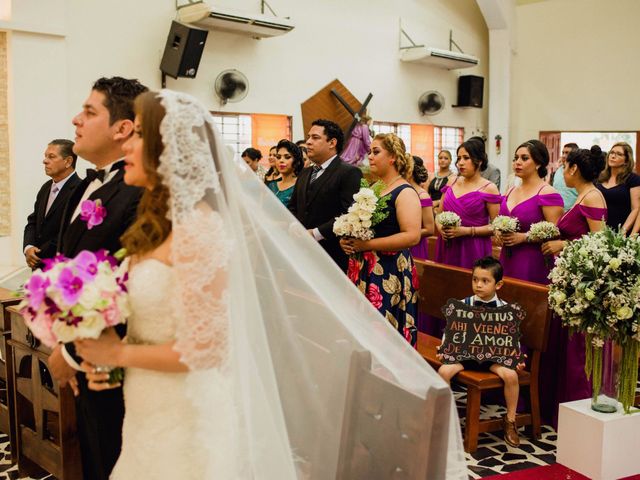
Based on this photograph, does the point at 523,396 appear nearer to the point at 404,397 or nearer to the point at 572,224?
the point at 572,224

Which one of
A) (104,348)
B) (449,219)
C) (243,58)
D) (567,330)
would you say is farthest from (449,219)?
(243,58)

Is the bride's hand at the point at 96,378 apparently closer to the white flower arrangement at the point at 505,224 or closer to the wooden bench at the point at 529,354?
the wooden bench at the point at 529,354

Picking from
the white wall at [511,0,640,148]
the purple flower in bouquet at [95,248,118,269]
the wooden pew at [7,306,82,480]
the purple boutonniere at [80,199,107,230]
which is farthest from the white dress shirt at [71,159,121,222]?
the white wall at [511,0,640,148]

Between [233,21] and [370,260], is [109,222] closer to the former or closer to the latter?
[370,260]

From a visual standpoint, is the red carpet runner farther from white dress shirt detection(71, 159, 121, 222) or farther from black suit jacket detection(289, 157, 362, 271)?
black suit jacket detection(289, 157, 362, 271)

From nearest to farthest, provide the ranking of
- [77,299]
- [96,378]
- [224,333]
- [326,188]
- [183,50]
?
[77,299] → [224,333] → [96,378] → [326,188] → [183,50]

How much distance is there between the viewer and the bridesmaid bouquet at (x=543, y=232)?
4.87m

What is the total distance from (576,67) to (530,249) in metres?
9.44

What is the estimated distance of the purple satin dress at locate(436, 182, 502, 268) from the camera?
18.6ft

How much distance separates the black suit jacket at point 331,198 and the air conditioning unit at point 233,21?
5260 mm

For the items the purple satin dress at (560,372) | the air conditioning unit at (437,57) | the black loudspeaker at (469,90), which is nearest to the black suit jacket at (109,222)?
the purple satin dress at (560,372)

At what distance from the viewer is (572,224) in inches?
195

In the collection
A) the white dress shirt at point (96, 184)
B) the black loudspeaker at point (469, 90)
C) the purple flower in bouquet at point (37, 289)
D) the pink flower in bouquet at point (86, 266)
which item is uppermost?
the black loudspeaker at point (469, 90)

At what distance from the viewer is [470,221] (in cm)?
577
